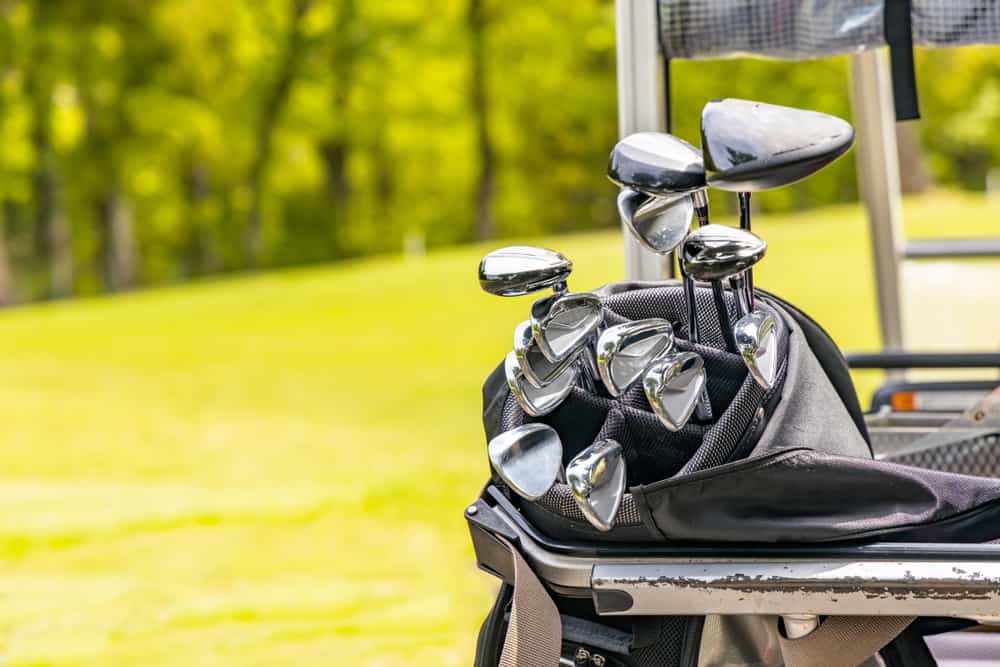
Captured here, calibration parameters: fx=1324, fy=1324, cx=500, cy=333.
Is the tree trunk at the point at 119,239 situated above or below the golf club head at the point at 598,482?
below

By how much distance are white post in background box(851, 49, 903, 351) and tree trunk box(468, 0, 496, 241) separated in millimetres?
22002

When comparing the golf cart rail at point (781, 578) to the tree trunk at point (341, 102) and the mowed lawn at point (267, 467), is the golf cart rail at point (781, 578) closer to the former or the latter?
the mowed lawn at point (267, 467)

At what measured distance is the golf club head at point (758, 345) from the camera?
4.18 feet

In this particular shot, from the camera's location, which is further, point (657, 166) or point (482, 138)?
point (482, 138)

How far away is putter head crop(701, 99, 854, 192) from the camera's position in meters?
1.29

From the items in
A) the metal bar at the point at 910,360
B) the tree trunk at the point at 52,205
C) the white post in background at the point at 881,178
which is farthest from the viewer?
the tree trunk at the point at 52,205

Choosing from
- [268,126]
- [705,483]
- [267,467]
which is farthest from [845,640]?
[268,126]

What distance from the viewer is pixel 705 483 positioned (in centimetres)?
128

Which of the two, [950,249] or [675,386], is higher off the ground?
[675,386]

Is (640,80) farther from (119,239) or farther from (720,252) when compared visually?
(119,239)

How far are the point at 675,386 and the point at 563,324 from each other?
0.41 feet

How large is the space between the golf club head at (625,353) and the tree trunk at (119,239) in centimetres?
2411

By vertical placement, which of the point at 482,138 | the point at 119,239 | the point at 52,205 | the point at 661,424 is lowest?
the point at 119,239

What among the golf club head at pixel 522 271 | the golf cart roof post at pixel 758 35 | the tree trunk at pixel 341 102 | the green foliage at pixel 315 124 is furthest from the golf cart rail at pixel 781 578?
the tree trunk at pixel 341 102
